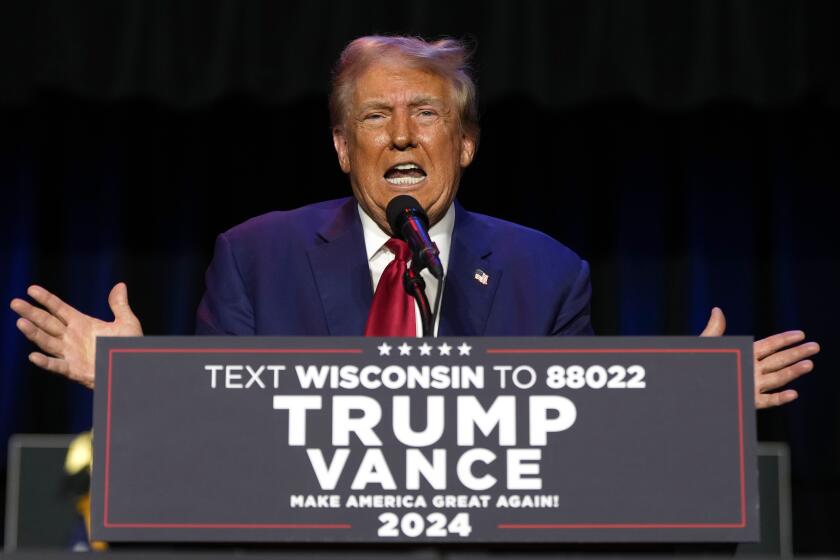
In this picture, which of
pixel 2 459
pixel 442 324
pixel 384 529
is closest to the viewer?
pixel 384 529

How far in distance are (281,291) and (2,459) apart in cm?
285

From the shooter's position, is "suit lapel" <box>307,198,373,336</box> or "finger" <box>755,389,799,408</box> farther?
"suit lapel" <box>307,198,373,336</box>

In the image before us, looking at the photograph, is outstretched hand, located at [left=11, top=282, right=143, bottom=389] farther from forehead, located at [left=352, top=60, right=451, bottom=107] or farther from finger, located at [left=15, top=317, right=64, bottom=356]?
forehead, located at [left=352, top=60, right=451, bottom=107]

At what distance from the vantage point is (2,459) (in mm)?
4582

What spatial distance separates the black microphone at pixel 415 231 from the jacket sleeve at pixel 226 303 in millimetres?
398

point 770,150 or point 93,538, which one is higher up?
point 770,150

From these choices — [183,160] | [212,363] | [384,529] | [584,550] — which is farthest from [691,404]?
[183,160]

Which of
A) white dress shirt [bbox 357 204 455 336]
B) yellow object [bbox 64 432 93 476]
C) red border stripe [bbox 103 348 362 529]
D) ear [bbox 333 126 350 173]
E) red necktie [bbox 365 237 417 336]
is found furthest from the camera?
yellow object [bbox 64 432 93 476]

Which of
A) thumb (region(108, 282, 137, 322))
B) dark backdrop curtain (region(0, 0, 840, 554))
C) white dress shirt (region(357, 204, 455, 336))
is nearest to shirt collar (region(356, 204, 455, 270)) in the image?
white dress shirt (region(357, 204, 455, 336))

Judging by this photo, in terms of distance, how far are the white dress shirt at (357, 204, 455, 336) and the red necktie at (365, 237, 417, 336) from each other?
0.13 meters

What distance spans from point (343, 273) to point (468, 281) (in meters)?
0.21

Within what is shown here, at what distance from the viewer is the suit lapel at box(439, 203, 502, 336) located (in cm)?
204

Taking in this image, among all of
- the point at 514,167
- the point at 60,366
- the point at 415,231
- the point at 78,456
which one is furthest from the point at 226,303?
the point at 514,167

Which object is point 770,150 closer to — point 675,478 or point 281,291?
point 281,291
